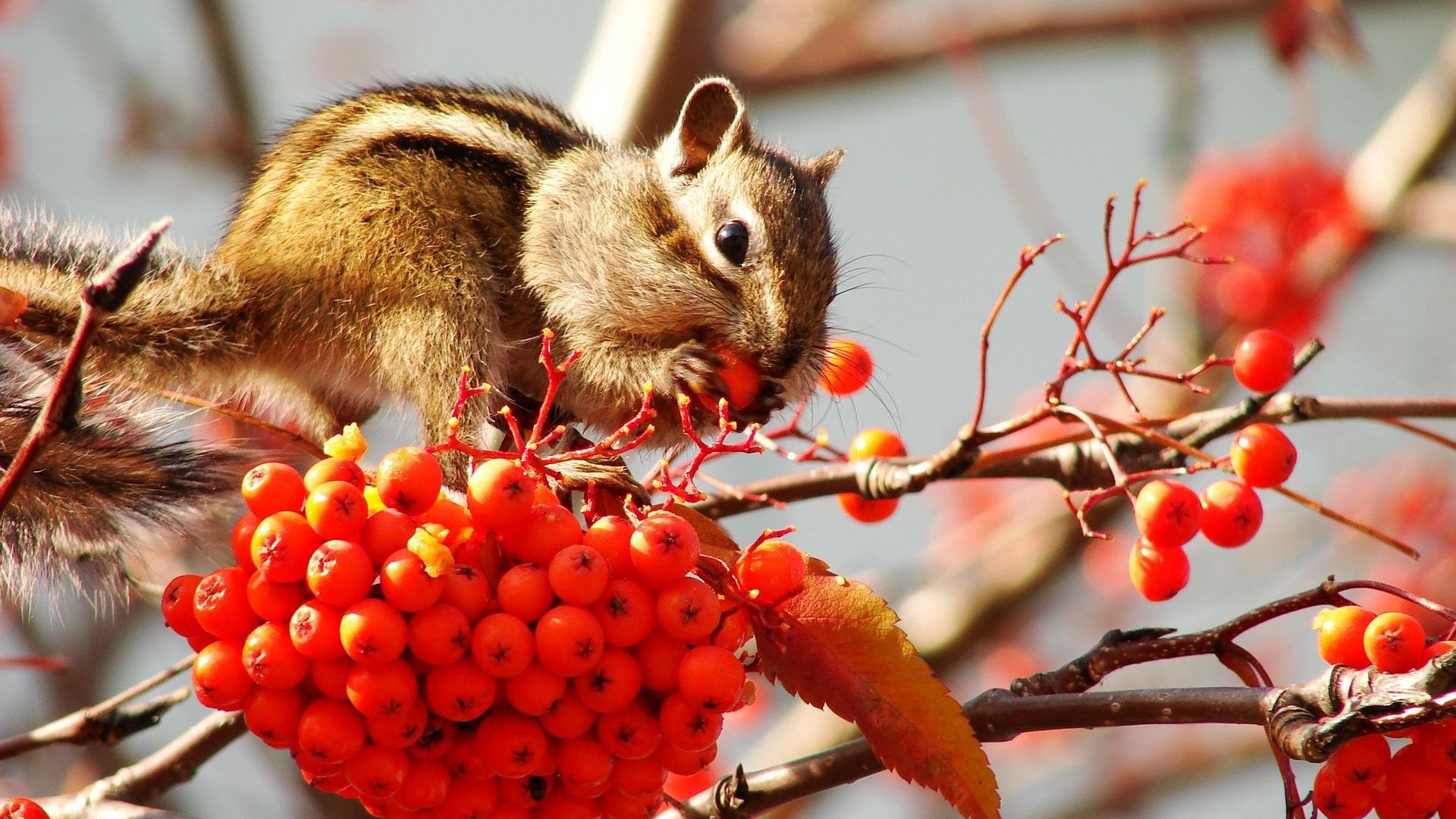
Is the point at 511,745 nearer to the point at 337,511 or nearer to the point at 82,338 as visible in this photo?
the point at 337,511

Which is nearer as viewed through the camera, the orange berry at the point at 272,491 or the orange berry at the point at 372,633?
the orange berry at the point at 372,633

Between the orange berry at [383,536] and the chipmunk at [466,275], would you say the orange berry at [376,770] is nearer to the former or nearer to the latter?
the orange berry at [383,536]

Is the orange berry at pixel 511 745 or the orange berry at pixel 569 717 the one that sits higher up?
the orange berry at pixel 569 717

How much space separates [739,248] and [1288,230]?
2.96 m

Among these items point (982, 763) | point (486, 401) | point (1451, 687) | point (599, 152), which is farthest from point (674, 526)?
point (599, 152)

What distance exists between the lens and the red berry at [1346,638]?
1787mm

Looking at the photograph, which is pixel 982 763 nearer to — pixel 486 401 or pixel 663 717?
pixel 663 717

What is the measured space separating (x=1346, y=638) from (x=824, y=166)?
2.10m

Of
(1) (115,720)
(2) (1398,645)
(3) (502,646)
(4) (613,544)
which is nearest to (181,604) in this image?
(3) (502,646)

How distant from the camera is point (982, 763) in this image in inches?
67.1

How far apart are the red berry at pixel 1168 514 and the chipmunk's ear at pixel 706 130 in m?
1.52

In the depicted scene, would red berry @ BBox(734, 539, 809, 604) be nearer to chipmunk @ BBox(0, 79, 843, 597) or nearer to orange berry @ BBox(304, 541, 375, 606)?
orange berry @ BBox(304, 541, 375, 606)

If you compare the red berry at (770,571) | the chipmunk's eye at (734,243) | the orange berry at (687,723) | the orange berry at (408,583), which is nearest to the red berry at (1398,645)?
the red berry at (770,571)

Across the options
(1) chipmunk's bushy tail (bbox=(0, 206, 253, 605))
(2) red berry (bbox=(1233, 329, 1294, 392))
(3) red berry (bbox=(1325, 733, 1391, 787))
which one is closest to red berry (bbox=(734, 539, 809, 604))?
(3) red berry (bbox=(1325, 733, 1391, 787))
